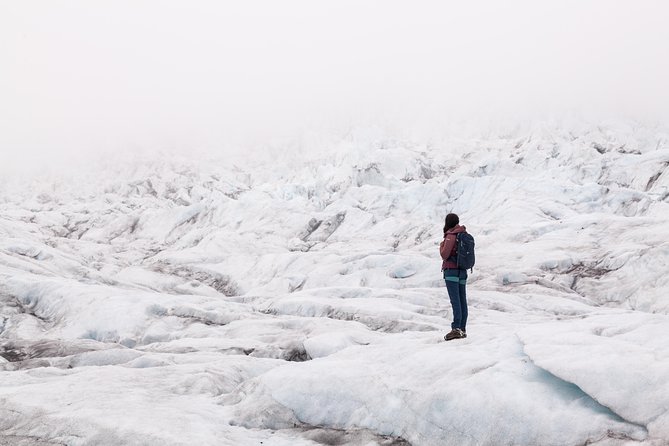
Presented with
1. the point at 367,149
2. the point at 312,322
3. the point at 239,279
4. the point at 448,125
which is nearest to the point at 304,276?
the point at 239,279

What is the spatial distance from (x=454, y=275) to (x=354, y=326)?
10.5 m

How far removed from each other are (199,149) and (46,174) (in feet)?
160

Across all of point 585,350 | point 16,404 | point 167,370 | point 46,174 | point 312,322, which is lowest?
point 46,174

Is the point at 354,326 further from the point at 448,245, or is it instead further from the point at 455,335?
the point at 448,245

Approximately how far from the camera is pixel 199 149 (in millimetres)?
175500

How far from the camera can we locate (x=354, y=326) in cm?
1922

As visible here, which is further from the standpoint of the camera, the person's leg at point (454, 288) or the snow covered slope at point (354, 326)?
the person's leg at point (454, 288)

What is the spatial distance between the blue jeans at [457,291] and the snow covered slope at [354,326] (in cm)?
62

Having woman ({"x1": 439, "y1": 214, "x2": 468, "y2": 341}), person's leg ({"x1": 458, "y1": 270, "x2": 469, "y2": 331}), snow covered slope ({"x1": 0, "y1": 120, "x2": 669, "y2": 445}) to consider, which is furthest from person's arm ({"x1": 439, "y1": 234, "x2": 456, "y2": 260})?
snow covered slope ({"x1": 0, "y1": 120, "x2": 669, "y2": 445})

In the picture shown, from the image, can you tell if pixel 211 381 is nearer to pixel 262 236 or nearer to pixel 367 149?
pixel 262 236

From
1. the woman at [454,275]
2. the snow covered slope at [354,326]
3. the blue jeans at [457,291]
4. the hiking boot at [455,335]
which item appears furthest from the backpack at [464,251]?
the snow covered slope at [354,326]

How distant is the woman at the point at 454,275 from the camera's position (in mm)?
9305

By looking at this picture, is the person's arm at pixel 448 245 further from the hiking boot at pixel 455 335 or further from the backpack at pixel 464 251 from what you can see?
the hiking boot at pixel 455 335

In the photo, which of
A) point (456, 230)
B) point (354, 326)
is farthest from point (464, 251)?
point (354, 326)
